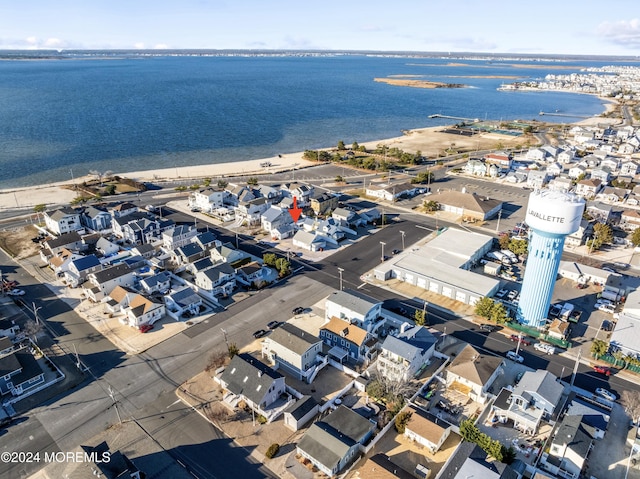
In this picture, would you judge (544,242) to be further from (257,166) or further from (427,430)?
(257,166)

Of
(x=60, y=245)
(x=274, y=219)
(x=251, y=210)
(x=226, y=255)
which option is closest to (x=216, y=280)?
(x=226, y=255)

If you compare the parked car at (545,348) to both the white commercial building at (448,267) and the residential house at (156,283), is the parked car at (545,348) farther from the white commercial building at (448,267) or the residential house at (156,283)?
the residential house at (156,283)

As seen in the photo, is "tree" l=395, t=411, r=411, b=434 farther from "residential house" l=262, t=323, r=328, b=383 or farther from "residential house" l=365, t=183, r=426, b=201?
"residential house" l=365, t=183, r=426, b=201

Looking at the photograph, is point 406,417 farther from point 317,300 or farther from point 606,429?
point 317,300

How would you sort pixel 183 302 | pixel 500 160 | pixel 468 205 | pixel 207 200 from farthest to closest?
pixel 500 160 < pixel 207 200 < pixel 468 205 < pixel 183 302

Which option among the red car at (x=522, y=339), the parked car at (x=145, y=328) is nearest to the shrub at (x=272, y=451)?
the parked car at (x=145, y=328)

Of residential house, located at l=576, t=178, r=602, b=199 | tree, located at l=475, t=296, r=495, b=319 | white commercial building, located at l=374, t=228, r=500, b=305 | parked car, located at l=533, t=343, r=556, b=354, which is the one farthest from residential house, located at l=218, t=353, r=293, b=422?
residential house, located at l=576, t=178, r=602, b=199
